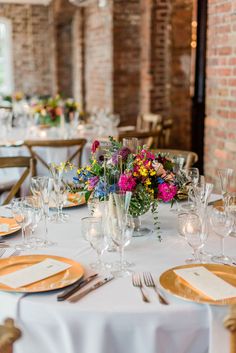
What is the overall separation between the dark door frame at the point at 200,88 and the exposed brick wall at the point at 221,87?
209 cm

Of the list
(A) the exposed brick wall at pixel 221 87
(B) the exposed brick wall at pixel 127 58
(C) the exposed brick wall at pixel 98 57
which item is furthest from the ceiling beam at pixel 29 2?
(A) the exposed brick wall at pixel 221 87

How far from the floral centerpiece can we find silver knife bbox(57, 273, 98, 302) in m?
0.43

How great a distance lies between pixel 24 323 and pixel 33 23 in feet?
32.3

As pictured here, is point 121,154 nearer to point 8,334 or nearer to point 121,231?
point 121,231

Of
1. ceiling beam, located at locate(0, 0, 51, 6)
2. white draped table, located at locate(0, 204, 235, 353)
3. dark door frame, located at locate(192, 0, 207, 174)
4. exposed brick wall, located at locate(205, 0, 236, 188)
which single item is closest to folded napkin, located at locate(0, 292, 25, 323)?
white draped table, located at locate(0, 204, 235, 353)

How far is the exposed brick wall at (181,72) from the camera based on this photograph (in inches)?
247

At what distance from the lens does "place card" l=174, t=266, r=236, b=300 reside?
1.60m

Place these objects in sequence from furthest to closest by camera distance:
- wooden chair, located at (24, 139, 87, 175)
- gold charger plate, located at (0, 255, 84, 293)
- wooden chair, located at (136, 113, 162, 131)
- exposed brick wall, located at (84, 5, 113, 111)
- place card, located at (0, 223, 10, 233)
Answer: exposed brick wall, located at (84, 5, 113, 111) → wooden chair, located at (136, 113, 162, 131) → wooden chair, located at (24, 139, 87, 175) → place card, located at (0, 223, 10, 233) → gold charger plate, located at (0, 255, 84, 293)

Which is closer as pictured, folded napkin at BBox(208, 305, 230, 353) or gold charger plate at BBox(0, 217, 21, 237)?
folded napkin at BBox(208, 305, 230, 353)

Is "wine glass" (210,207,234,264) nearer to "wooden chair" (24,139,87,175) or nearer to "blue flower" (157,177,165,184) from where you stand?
"blue flower" (157,177,165,184)

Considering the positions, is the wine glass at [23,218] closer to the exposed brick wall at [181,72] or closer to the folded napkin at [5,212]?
the folded napkin at [5,212]

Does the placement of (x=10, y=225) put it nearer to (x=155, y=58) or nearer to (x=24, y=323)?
(x=24, y=323)

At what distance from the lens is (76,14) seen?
882 cm

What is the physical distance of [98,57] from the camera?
7.80 metres
